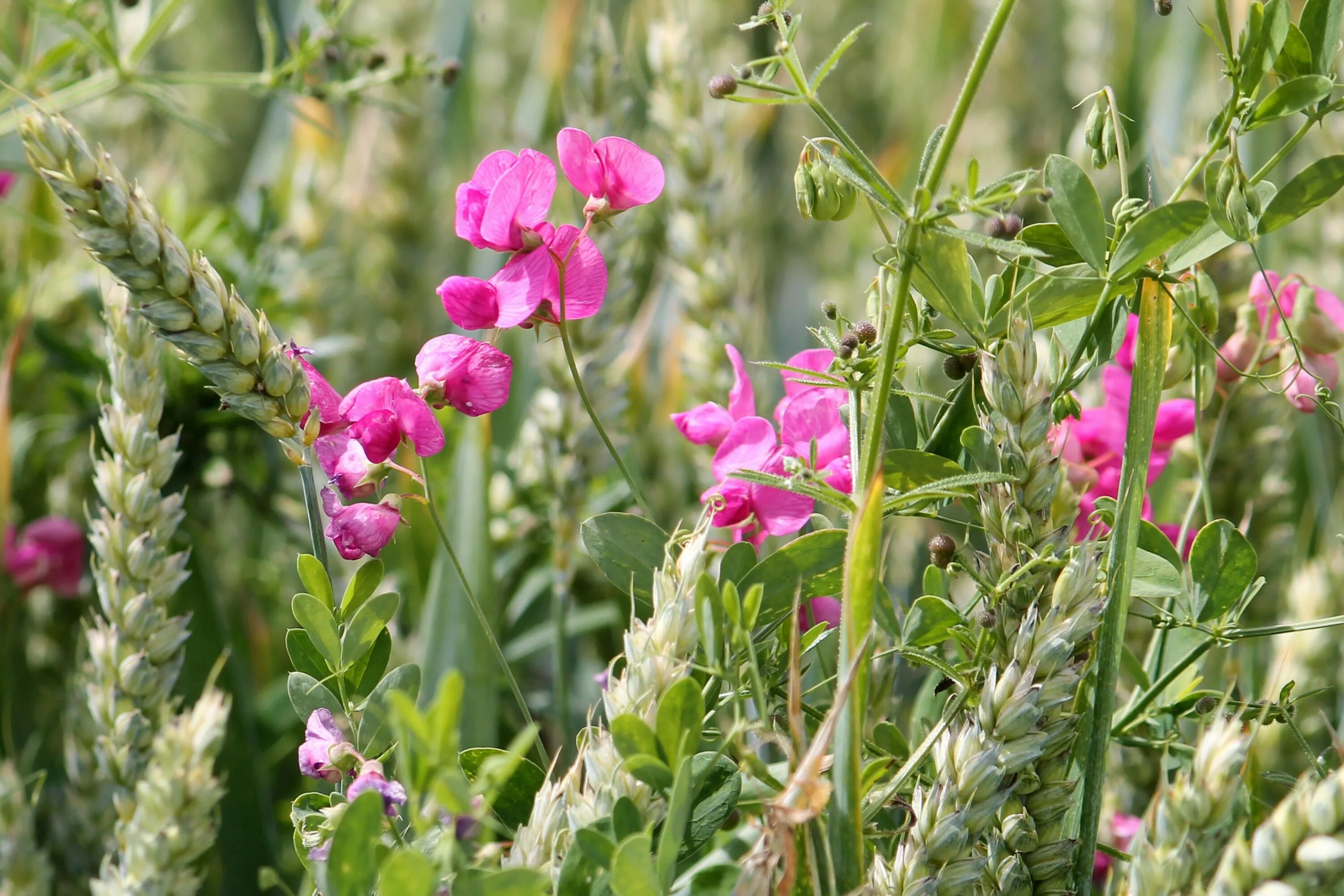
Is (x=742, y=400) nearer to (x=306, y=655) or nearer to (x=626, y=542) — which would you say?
(x=626, y=542)

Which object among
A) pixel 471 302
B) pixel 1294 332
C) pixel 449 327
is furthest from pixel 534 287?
pixel 449 327

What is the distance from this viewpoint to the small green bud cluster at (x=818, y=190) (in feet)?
1.24

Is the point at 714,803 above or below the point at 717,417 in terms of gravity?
below

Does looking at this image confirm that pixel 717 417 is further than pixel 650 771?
Yes

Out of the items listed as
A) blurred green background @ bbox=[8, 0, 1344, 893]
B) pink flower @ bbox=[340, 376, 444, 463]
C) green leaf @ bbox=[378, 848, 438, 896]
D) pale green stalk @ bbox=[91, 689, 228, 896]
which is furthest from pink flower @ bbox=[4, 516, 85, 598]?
green leaf @ bbox=[378, 848, 438, 896]

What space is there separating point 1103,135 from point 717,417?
17 cm

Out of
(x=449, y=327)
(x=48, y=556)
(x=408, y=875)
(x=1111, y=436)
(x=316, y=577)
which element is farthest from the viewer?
(x=449, y=327)

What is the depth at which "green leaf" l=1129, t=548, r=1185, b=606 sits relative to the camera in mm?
403

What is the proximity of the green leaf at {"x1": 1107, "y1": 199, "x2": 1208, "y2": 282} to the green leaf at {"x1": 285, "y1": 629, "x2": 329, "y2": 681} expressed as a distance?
30cm

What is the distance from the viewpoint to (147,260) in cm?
34

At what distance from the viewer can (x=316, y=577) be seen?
1.21 ft

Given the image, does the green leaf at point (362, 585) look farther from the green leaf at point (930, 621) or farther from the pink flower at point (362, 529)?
the green leaf at point (930, 621)

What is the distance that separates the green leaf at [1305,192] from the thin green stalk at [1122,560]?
44 millimetres

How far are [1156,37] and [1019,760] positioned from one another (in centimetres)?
153
